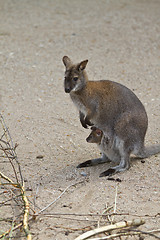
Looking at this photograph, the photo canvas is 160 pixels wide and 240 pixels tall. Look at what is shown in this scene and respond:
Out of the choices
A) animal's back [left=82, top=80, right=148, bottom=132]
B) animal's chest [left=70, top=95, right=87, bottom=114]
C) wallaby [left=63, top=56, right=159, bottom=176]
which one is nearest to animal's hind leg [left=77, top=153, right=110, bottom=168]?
wallaby [left=63, top=56, right=159, bottom=176]

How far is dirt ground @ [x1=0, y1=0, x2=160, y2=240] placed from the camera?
3.79m

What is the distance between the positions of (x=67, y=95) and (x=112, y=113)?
2.19 metres

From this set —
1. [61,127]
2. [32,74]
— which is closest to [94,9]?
[32,74]

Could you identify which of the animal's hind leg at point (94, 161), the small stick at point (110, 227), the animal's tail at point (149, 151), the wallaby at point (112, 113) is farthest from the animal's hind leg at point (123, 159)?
the small stick at point (110, 227)

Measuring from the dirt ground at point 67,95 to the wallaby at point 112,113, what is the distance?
0.23 meters

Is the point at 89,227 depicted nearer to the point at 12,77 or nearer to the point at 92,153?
the point at 92,153

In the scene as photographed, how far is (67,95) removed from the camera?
6551 millimetres

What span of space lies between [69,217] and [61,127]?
217 cm

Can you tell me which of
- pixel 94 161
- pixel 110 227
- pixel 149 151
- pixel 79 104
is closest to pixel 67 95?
pixel 79 104

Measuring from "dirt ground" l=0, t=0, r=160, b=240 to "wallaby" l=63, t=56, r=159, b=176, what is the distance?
9.0 inches

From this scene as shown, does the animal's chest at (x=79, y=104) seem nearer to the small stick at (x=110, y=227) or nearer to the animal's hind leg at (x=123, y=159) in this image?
the animal's hind leg at (x=123, y=159)

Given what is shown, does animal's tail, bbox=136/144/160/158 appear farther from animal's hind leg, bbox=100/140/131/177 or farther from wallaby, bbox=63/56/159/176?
animal's hind leg, bbox=100/140/131/177

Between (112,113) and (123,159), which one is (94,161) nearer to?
(123,159)

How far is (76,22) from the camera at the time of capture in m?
10.1
